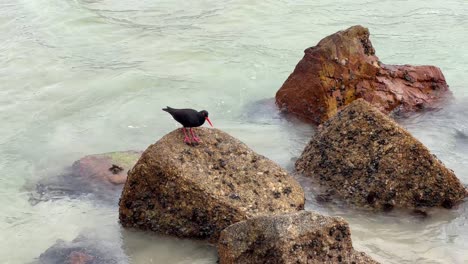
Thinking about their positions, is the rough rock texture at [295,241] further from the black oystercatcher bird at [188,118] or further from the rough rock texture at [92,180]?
the rough rock texture at [92,180]

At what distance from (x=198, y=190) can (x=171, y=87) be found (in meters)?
6.78

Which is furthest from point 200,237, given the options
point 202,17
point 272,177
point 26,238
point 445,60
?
point 202,17

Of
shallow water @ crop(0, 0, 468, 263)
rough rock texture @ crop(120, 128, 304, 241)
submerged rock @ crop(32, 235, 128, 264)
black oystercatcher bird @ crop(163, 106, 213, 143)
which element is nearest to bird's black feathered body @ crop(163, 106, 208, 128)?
black oystercatcher bird @ crop(163, 106, 213, 143)

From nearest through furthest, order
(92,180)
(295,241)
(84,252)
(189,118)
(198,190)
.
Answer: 1. (295,241)
2. (198,190)
3. (84,252)
4. (189,118)
5. (92,180)

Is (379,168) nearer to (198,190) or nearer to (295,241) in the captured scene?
(198,190)

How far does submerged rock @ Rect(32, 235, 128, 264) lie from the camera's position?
719 centimetres

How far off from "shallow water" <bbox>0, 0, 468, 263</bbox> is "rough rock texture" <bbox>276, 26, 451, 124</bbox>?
0.39 m

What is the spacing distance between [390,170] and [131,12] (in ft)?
42.0

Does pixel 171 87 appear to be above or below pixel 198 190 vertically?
below

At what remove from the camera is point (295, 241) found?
5.77 meters

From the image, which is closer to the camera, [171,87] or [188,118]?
[188,118]

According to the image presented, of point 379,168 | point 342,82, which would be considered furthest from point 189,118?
point 342,82

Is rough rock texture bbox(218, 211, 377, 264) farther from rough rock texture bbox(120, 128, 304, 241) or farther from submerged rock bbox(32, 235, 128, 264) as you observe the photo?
submerged rock bbox(32, 235, 128, 264)

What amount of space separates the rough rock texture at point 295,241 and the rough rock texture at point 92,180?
2982 millimetres
